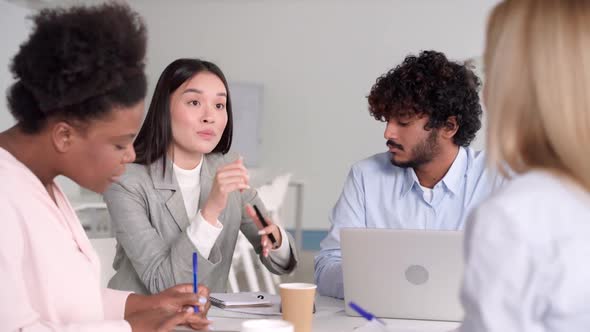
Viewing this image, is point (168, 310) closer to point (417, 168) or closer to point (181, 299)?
point (181, 299)

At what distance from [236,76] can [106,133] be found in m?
6.98

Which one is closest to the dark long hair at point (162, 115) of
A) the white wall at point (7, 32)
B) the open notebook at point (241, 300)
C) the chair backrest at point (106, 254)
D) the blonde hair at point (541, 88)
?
the chair backrest at point (106, 254)

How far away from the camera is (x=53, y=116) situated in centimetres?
116

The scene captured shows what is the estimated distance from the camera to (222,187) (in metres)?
1.83

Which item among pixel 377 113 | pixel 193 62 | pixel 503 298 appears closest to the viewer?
pixel 503 298

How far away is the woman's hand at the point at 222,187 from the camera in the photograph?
6.00 ft

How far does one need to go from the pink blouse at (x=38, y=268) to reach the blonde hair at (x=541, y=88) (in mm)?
710

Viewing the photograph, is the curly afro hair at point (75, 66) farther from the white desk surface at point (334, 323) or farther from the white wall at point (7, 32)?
the white wall at point (7, 32)

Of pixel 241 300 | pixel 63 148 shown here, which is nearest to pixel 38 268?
pixel 63 148

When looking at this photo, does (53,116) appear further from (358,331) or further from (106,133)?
(358,331)

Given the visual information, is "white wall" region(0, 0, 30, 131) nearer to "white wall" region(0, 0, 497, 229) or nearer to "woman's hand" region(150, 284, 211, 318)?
"white wall" region(0, 0, 497, 229)

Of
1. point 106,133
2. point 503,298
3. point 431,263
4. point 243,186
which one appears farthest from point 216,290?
point 503,298

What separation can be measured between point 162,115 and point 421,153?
849 mm

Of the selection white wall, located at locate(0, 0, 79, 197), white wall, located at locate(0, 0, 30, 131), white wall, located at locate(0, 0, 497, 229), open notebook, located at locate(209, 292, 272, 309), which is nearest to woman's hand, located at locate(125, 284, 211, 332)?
open notebook, located at locate(209, 292, 272, 309)
